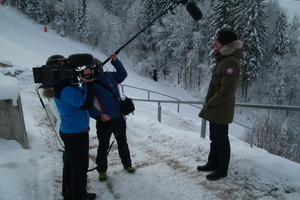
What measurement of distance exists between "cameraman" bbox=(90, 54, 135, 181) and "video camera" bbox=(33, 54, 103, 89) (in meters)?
0.47

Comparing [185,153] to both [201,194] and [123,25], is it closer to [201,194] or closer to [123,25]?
[201,194]

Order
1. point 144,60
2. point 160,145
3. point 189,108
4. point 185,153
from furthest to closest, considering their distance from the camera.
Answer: point 144,60 → point 189,108 → point 160,145 → point 185,153

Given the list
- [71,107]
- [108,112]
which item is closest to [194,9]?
[108,112]

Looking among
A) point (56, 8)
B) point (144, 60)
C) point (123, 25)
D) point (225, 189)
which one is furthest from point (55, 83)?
point (56, 8)

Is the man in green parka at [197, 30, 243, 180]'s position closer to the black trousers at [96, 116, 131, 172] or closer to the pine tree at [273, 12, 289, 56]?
the black trousers at [96, 116, 131, 172]

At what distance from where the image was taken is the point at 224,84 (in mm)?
2775

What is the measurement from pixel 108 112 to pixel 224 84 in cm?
154

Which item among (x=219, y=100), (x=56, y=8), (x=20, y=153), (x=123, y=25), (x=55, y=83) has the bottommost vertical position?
(x=20, y=153)

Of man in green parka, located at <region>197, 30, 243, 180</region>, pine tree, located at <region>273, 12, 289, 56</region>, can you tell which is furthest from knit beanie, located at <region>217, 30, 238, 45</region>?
pine tree, located at <region>273, 12, 289, 56</region>

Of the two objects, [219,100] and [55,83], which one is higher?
[55,83]

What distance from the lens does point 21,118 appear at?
3535 mm

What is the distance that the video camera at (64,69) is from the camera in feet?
7.84

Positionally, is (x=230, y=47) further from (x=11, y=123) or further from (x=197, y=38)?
(x=197, y=38)

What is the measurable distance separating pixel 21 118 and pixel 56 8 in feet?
157
